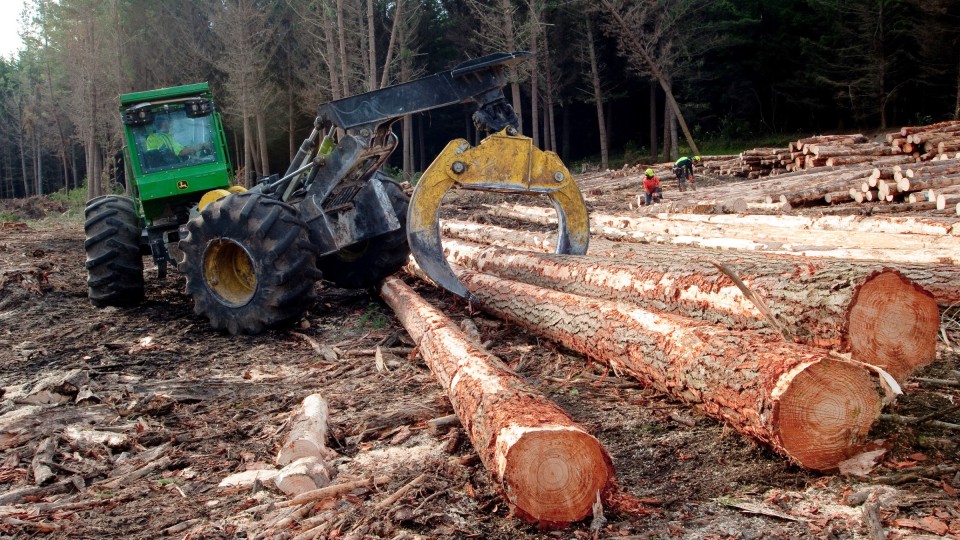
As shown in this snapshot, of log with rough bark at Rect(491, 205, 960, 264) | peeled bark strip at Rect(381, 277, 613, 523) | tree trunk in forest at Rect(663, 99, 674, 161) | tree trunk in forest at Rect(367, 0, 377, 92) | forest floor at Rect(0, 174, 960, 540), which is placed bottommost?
forest floor at Rect(0, 174, 960, 540)

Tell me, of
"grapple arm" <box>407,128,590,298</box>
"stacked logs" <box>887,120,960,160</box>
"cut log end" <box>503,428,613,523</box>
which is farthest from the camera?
"stacked logs" <box>887,120,960,160</box>

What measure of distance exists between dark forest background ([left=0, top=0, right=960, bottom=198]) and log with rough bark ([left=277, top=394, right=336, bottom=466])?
1985 centimetres

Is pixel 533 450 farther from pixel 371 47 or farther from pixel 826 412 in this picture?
pixel 371 47

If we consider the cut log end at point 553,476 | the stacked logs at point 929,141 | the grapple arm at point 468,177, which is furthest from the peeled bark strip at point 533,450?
the stacked logs at point 929,141

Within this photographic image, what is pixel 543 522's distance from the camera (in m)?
3.39

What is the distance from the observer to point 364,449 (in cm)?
462

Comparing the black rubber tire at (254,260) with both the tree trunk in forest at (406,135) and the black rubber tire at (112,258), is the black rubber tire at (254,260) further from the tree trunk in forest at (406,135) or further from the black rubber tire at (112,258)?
the tree trunk in forest at (406,135)

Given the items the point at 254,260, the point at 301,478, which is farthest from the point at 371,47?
the point at 301,478

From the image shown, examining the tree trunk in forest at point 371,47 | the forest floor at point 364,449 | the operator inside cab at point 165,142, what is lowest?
the forest floor at point 364,449

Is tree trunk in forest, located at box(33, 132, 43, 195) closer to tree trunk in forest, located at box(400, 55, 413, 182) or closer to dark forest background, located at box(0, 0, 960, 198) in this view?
dark forest background, located at box(0, 0, 960, 198)

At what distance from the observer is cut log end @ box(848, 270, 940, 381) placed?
4180 mm

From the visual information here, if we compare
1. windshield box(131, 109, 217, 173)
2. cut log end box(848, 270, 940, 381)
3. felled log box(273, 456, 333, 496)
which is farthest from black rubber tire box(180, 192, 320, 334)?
cut log end box(848, 270, 940, 381)

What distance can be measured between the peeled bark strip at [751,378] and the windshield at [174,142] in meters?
5.97

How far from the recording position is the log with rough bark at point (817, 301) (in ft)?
13.8
